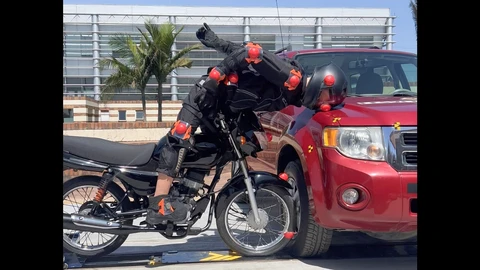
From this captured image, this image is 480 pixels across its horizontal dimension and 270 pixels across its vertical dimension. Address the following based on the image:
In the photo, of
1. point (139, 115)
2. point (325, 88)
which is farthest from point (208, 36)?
point (139, 115)

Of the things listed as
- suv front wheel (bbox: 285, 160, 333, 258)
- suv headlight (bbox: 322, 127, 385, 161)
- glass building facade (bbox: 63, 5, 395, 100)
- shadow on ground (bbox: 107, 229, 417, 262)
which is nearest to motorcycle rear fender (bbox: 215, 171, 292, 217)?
suv front wheel (bbox: 285, 160, 333, 258)

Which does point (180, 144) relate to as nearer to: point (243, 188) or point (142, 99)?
point (243, 188)

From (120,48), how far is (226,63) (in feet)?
54.8

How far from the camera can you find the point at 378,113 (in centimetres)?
338

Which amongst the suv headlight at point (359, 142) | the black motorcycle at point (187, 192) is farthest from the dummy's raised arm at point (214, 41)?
the suv headlight at point (359, 142)

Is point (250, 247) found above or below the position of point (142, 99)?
below

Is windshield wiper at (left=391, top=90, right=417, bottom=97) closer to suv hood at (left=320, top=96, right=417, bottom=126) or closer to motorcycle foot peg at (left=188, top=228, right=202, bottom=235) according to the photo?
suv hood at (left=320, top=96, right=417, bottom=126)

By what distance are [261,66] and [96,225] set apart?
173cm

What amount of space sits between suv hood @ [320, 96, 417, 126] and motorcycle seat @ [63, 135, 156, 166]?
58.9 inches

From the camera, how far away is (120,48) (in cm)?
1933

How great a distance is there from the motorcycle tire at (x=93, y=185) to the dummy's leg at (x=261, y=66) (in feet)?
3.94

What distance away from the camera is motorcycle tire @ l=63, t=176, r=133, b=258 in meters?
3.82

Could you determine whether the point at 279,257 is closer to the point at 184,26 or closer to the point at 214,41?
the point at 214,41
